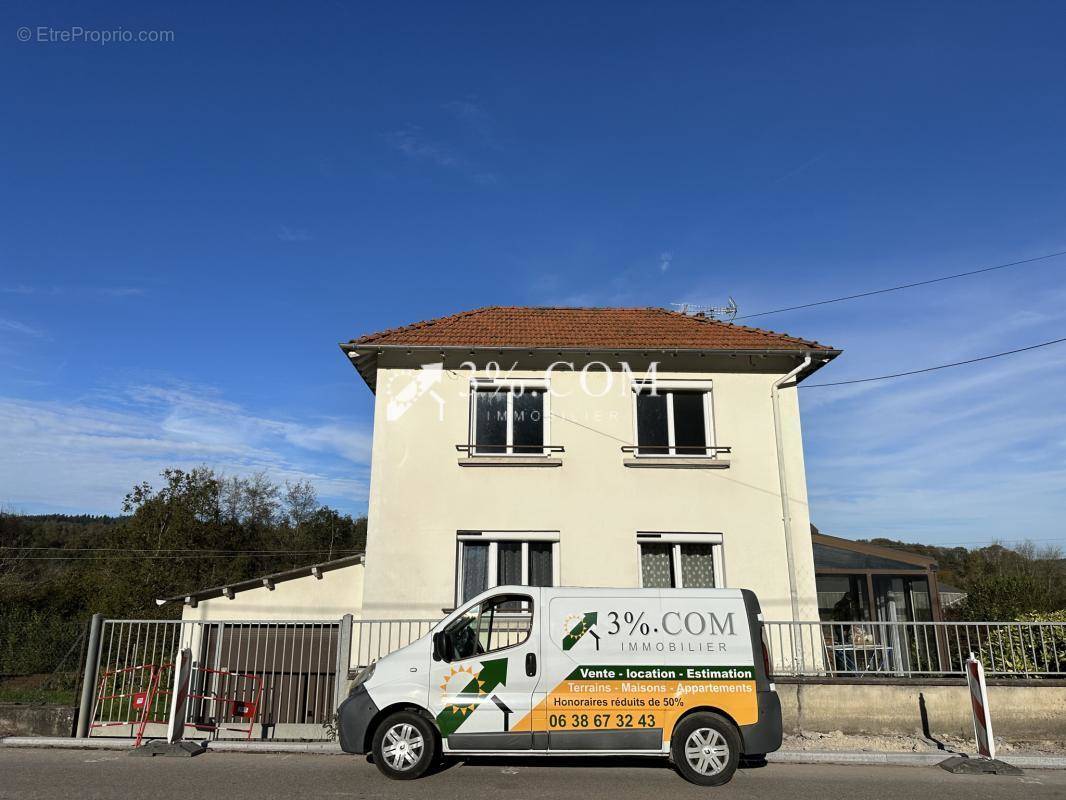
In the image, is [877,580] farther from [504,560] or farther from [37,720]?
[37,720]

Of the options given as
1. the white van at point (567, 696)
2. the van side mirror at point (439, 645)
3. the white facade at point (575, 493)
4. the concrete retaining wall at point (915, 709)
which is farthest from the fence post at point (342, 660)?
the concrete retaining wall at point (915, 709)

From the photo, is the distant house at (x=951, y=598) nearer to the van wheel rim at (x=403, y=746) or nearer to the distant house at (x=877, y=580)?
the distant house at (x=877, y=580)

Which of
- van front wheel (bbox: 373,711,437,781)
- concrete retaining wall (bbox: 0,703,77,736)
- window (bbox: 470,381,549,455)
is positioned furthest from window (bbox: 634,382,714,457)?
concrete retaining wall (bbox: 0,703,77,736)

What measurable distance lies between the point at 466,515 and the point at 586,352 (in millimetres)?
3881

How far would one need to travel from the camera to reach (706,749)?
7234 millimetres

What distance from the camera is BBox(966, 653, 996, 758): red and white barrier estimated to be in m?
8.38

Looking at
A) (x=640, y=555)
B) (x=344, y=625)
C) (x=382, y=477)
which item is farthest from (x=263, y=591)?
(x=640, y=555)

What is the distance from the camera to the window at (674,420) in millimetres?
13070

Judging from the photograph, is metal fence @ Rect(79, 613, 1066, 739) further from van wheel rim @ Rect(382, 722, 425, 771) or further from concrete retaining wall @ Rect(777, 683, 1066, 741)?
Answer: van wheel rim @ Rect(382, 722, 425, 771)

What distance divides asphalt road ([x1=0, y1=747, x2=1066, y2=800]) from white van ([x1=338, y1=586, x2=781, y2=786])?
1.09ft

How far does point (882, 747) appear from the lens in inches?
363

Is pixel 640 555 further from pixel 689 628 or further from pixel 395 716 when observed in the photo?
pixel 395 716

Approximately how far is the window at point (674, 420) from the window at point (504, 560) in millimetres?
2649

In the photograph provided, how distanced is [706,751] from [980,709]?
158 inches
